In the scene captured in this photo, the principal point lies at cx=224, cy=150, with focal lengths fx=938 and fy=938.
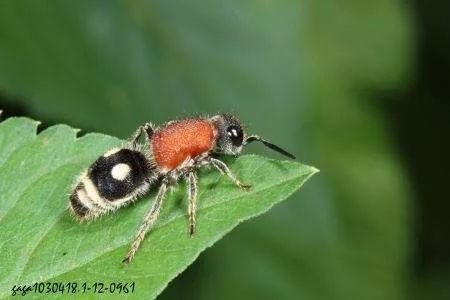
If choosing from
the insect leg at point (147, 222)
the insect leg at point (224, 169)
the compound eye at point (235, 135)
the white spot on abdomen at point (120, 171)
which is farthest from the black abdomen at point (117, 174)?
the compound eye at point (235, 135)

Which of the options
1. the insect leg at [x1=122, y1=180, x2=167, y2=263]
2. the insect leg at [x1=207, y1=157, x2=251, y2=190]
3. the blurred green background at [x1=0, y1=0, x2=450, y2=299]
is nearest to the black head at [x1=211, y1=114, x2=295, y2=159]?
the insect leg at [x1=207, y1=157, x2=251, y2=190]

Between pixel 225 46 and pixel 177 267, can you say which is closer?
pixel 177 267

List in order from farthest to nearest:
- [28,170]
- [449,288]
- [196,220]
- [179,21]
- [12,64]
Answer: [449,288]
[179,21]
[12,64]
[28,170]
[196,220]

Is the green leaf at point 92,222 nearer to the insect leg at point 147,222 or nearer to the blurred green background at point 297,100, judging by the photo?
the insect leg at point 147,222

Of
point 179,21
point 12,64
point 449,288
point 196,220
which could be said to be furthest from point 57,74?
point 449,288

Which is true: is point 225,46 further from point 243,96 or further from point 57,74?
point 57,74

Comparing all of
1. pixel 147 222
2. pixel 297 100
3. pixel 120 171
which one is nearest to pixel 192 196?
pixel 147 222
